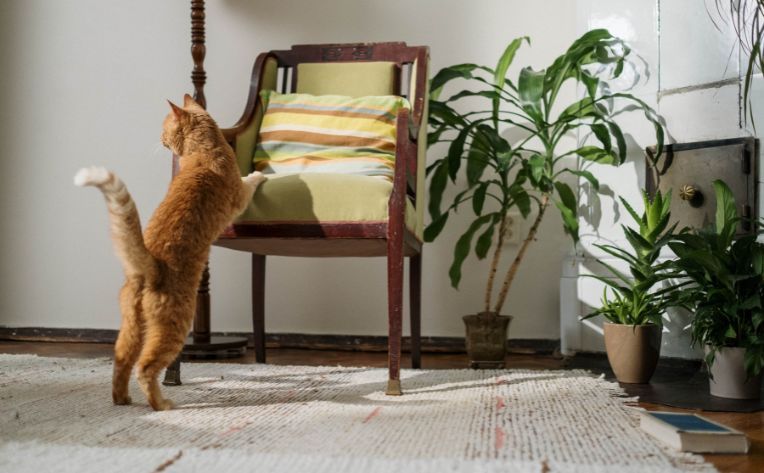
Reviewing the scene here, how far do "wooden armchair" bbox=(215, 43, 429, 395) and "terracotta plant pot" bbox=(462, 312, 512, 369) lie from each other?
24 cm

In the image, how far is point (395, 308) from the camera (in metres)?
1.84

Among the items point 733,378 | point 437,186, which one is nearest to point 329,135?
point 437,186

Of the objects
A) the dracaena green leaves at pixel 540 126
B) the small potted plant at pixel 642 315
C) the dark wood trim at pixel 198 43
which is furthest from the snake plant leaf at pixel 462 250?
the dark wood trim at pixel 198 43

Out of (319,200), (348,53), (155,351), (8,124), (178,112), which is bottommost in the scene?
(155,351)

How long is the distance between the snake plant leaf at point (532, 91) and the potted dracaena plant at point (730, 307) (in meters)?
0.78

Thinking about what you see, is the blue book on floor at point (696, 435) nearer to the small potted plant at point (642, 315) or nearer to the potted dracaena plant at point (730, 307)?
the potted dracaena plant at point (730, 307)

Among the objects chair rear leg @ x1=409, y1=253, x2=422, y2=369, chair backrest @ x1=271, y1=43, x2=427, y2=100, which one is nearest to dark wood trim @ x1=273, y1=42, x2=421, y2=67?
chair backrest @ x1=271, y1=43, x2=427, y2=100

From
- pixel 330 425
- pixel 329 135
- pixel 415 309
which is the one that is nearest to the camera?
pixel 330 425

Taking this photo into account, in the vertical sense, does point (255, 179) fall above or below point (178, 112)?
below

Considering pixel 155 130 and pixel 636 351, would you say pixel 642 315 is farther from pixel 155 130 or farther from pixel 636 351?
pixel 155 130

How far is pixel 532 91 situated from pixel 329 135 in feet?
2.48

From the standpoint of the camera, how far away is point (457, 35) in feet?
9.98

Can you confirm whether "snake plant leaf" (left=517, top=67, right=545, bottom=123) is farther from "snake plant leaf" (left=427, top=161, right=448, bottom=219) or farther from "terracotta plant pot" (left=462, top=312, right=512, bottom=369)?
"terracotta plant pot" (left=462, top=312, right=512, bottom=369)

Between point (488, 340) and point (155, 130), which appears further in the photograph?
point (155, 130)
